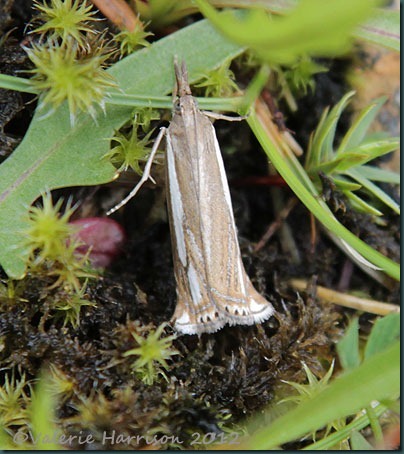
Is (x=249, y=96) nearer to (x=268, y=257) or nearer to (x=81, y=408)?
(x=268, y=257)

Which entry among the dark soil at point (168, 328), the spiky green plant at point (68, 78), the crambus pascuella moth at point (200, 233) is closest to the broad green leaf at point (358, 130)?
the dark soil at point (168, 328)

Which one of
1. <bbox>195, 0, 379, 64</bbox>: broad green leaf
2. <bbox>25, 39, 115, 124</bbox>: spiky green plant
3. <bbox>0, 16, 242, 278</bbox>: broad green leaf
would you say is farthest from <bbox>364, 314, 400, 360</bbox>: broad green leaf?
<bbox>25, 39, 115, 124</bbox>: spiky green plant

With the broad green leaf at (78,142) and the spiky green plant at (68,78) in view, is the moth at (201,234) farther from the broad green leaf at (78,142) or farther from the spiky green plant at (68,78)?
the spiky green plant at (68,78)

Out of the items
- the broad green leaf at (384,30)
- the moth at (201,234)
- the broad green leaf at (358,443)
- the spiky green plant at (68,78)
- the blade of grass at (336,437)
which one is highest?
the broad green leaf at (384,30)

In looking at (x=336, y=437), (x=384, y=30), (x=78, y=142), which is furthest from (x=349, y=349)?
(x=384, y=30)

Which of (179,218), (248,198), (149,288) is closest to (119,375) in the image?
(149,288)

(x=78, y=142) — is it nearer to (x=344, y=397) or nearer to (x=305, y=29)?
(x=305, y=29)
